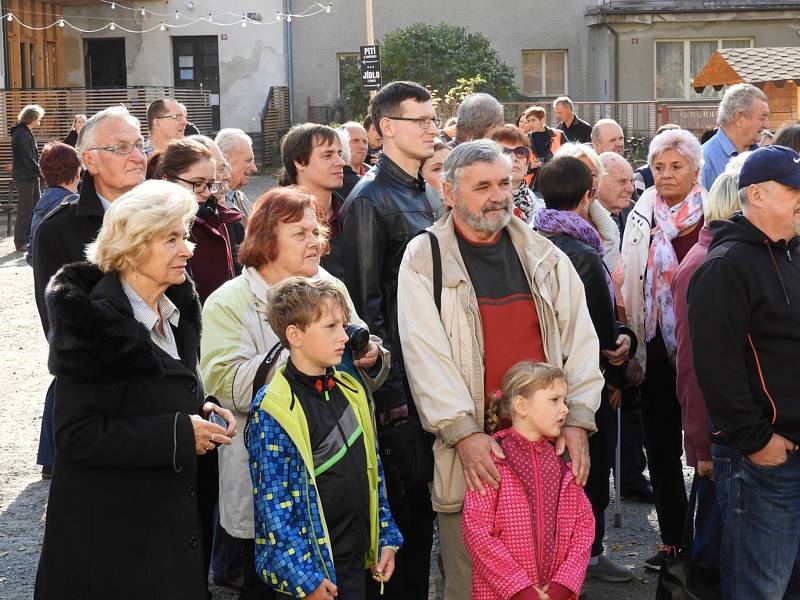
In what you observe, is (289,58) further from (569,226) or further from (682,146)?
(569,226)

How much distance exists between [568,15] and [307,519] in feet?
105

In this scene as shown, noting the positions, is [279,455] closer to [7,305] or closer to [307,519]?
[307,519]

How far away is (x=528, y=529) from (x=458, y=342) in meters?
0.78

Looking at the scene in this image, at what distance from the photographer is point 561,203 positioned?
5.61 meters

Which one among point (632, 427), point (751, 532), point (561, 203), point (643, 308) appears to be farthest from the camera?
point (632, 427)

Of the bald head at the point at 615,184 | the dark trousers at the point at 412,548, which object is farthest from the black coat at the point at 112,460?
the bald head at the point at 615,184

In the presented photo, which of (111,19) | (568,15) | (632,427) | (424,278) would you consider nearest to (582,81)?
(568,15)

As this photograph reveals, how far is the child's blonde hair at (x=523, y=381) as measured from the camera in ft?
14.2

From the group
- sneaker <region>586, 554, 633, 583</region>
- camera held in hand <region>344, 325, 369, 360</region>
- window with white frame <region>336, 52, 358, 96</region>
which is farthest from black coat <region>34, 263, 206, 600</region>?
window with white frame <region>336, 52, 358, 96</region>

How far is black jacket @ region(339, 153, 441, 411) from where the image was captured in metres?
5.29

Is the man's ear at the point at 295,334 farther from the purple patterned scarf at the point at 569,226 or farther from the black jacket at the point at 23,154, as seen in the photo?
the black jacket at the point at 23,154

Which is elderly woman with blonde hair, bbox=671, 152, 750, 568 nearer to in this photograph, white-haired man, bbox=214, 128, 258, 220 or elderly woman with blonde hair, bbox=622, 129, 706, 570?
elderly woman with blonde hair, bbox=622, 129, 706, 570

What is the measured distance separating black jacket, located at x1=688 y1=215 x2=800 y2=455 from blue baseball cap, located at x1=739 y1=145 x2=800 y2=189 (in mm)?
233

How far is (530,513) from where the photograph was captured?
13.9ft
